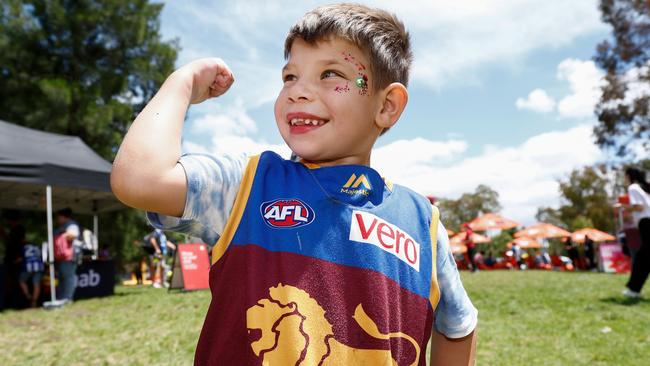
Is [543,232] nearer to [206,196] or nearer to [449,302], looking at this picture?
[449,302]

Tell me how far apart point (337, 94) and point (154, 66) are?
26142mm

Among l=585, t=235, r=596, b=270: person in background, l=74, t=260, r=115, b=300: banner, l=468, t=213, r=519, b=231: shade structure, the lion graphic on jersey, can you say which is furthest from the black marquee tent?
l=585, t=235, r=596, b=270: person in background

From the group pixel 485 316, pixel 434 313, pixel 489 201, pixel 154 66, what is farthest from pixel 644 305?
pixel 489 201

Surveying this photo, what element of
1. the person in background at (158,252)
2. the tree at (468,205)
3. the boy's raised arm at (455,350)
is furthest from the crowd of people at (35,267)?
the tree at (468,205)

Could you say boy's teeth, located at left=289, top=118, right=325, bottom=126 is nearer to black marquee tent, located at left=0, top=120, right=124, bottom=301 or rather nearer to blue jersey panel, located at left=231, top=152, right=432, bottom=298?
blue jersey panel, located at left=231, top=152, right=432, bottom=298

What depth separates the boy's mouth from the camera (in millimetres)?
1346

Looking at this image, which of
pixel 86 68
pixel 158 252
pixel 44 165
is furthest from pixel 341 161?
pixel 86 68

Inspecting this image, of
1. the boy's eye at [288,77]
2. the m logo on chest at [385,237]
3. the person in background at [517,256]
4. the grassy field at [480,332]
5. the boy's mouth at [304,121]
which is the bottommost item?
the person in background at [517,256]

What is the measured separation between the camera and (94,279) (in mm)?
11141

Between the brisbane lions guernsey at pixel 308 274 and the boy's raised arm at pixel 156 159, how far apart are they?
0.04m

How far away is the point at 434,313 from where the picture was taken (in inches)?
60.1

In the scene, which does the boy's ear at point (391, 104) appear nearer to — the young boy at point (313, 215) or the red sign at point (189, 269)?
the young boy at point (313, 215)

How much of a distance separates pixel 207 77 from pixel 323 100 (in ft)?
1.02

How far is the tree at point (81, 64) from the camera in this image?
21.6 meters
